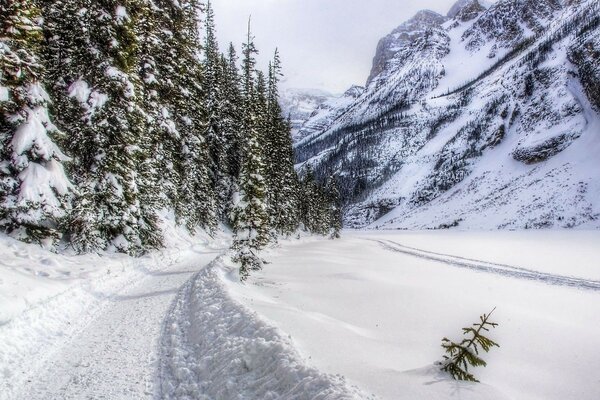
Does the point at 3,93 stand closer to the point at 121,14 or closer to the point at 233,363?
the point at 121,14

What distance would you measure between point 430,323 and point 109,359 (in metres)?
7.93

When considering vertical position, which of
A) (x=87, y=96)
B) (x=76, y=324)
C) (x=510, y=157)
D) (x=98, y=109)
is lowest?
(x=76, y=324)

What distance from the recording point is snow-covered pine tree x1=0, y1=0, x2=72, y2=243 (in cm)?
1225

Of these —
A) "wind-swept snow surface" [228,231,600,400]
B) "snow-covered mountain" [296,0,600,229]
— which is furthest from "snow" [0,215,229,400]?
"snow-covered mountain" [296,0,600,229]

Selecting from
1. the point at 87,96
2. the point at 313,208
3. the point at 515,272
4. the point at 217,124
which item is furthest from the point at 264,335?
the point at 313,208

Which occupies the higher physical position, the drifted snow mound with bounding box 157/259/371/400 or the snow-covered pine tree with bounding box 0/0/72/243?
the snow-covered pine tree with bounding box 0/0/72/243

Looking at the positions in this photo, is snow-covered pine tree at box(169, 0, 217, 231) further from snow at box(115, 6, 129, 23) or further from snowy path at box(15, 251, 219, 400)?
snowy path at box(15, 251, 219, 400)

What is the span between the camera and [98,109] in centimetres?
1664

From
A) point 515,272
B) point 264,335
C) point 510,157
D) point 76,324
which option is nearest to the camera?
point 264,335

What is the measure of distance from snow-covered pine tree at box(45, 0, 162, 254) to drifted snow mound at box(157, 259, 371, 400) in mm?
8858

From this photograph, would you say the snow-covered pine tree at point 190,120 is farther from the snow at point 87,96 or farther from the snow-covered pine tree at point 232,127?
the snow at point 87,96

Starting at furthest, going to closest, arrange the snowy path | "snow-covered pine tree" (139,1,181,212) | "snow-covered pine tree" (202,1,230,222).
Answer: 1. "snow-covered pine tree" (202,1,230,222)
2. "snow-covered pine tree" (139,1,181,212)
3. the snowy path

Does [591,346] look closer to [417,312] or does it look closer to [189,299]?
[417,312]

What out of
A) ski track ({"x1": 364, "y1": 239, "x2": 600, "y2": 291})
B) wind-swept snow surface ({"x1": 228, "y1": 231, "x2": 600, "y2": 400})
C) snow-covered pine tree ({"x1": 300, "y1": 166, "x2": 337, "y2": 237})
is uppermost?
snow-covered pine tree ({"x1": 300, "y1": 166, "x2": 337, "y2": 237})
